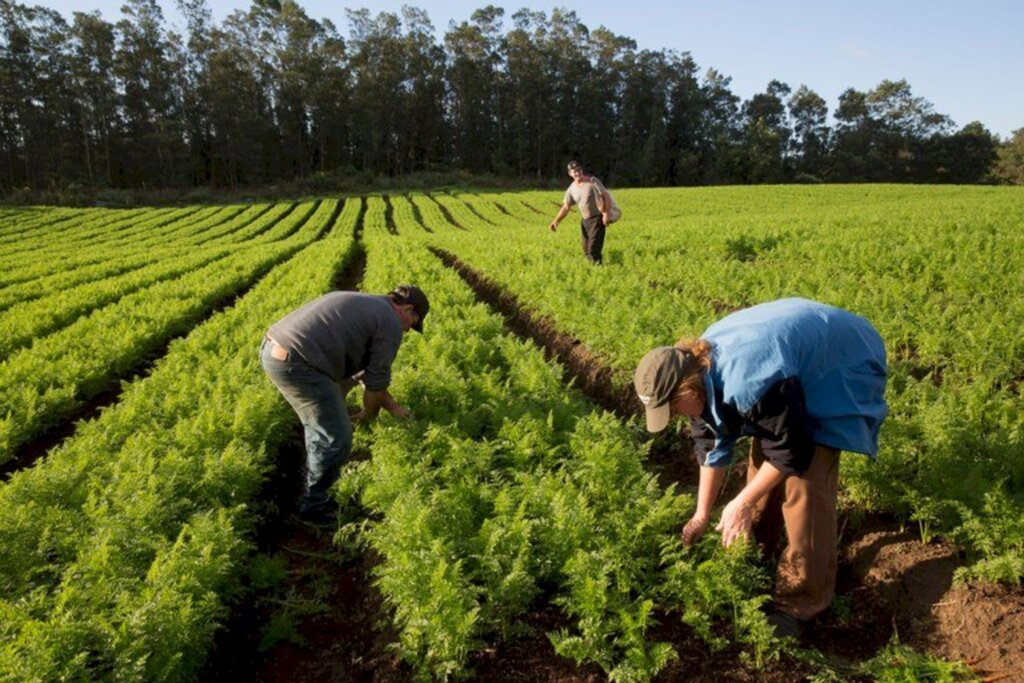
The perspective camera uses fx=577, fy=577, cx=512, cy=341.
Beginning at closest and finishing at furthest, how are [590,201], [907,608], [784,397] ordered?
[784,397]
[907,608]
[590,201]

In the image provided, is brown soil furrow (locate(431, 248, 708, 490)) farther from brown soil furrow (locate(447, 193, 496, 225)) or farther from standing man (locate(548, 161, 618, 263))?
brown soil furrow (locate(447, 193, 496, 225))

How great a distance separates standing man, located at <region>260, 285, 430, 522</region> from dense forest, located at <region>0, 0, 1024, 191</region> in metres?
63.9

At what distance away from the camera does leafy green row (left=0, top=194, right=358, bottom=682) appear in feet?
10.1

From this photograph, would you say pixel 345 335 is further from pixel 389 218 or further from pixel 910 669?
pixel 389 218

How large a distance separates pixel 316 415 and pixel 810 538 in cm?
380

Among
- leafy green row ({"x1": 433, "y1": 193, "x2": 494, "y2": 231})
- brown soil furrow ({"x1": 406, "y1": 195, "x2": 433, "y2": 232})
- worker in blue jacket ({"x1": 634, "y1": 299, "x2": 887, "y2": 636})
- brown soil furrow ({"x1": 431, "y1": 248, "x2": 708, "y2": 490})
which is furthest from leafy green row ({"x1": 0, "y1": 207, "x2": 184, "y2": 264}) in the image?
worker in blue jacket ({"x1": 634, "y1": 299, "x2": 887, "y2": 636})

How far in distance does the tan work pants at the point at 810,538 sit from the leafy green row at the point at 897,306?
1.00 metres

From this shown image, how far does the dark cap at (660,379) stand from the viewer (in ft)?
9.35

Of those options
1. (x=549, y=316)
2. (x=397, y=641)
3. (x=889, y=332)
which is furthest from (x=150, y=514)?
(x=889, y=332)

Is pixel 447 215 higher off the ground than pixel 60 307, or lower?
higher

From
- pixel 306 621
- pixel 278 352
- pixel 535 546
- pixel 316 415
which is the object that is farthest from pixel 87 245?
pixel 535 546

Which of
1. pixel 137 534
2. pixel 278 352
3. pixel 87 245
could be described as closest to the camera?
pixel 137 534

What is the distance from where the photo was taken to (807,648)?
349 centimetres

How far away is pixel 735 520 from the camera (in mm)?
3178
